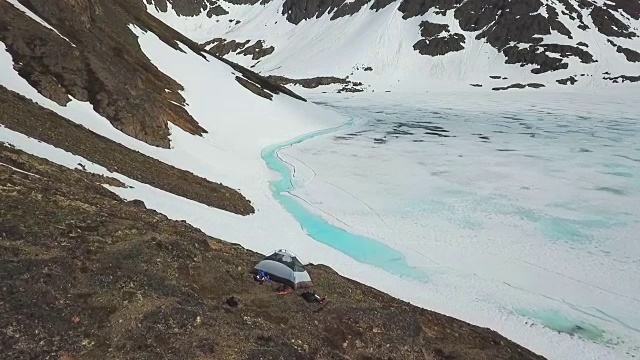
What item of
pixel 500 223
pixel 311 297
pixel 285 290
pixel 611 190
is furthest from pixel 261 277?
pixel 611 190

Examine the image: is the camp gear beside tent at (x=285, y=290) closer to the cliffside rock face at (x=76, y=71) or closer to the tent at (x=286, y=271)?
the tent at (x=286, y=271)

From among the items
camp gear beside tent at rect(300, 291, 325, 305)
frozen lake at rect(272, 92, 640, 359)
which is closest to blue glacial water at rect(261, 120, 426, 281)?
frozen lake at rect(272, 92, 640, 359)

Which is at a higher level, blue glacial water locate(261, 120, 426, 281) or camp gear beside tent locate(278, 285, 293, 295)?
camp gear beside tent locate(278, 285, 293, 295)

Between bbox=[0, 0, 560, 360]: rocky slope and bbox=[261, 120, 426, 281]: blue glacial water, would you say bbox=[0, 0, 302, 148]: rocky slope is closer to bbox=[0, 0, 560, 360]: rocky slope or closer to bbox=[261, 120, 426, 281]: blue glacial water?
bbox=[0, 0, 560, 360]: rocky slope

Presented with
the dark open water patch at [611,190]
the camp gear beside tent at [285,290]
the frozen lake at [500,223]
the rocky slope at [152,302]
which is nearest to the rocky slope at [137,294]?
the rocky slope at [152,302]

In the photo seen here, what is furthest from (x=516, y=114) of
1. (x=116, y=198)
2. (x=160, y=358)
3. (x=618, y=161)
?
(x=160, y=358)
